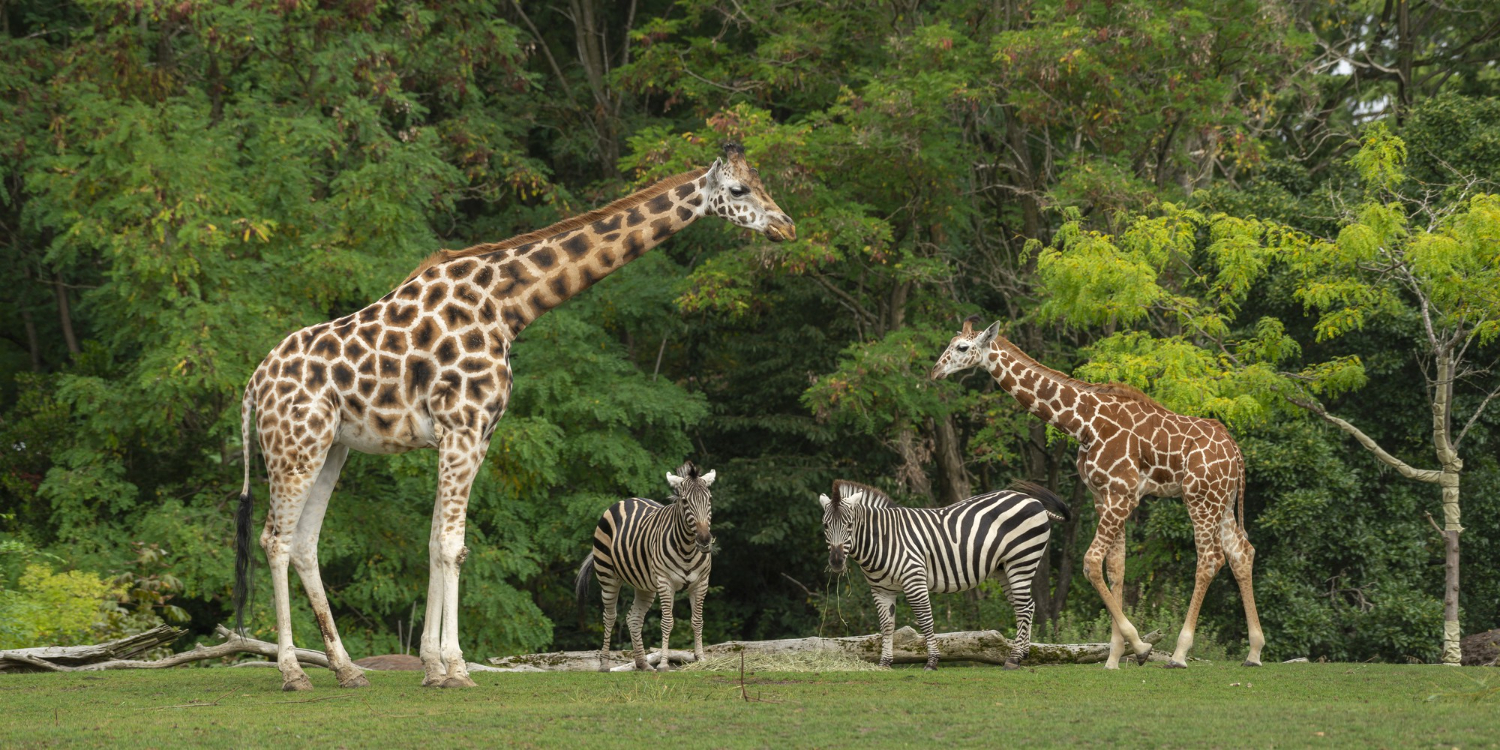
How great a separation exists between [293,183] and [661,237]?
8.58 m

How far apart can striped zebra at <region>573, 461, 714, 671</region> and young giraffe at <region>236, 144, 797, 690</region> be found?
7.58ft

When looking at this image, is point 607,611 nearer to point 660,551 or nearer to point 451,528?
point 660,551

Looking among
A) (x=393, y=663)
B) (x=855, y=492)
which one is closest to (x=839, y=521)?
(x=855, y=492)

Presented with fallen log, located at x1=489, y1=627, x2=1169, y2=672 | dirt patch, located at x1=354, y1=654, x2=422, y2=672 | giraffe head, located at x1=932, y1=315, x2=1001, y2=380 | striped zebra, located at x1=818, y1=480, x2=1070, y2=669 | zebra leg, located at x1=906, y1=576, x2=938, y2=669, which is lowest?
dirt patch, located at x1=354, y1=654, x2=422, y2=672

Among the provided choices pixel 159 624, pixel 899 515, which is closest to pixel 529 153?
pixel 159 624

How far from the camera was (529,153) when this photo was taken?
24.6m

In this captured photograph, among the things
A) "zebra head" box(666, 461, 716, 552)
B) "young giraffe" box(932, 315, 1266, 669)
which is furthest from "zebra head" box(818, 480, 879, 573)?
"young giraffe" box(932, 315, 1266, 669)

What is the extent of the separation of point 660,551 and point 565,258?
2.95 metres

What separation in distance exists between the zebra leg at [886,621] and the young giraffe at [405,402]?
370 cm

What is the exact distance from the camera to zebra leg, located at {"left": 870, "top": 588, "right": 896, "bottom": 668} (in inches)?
455

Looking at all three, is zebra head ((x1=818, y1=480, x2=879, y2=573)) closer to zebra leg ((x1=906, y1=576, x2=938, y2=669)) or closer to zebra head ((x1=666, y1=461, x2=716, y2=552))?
zebra leg ((x1=906, y1=576, x2=938, y2=669))

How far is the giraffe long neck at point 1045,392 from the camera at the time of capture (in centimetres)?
1166

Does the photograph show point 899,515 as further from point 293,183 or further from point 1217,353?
point 293,183

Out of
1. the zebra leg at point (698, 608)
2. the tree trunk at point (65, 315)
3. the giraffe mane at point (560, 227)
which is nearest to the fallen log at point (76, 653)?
the giraffe mane at point (560, 227)
